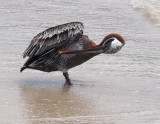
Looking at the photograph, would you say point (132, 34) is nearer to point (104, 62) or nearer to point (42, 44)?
point (104, 62)

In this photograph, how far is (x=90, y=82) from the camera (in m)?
8.24

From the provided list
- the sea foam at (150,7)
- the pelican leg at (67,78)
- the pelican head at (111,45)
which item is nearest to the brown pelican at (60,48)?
the pelican leg at (67,78)

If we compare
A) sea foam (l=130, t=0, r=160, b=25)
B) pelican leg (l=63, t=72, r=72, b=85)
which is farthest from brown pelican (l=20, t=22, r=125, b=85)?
sea foam (l=130, t=0, r=160, b=25)

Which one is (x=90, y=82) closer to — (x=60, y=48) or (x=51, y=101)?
(x=60, y=48)

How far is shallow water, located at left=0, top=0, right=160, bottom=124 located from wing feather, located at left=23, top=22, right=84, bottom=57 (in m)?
0.46

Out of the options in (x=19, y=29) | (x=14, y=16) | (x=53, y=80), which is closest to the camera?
(x=53, y=80)

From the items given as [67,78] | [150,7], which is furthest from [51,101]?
[150,7]

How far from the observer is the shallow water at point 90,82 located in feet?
21.4

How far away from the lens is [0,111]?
6469 millimetres

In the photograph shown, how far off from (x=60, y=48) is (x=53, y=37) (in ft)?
0.62

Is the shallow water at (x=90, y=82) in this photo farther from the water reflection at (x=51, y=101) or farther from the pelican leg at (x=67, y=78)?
the pelican leg at (x=67, y=78)

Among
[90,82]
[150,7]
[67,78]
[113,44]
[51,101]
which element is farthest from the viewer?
[150,7]

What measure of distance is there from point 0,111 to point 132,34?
579cm

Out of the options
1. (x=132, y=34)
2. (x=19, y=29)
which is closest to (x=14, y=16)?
(x=19, y=29)
